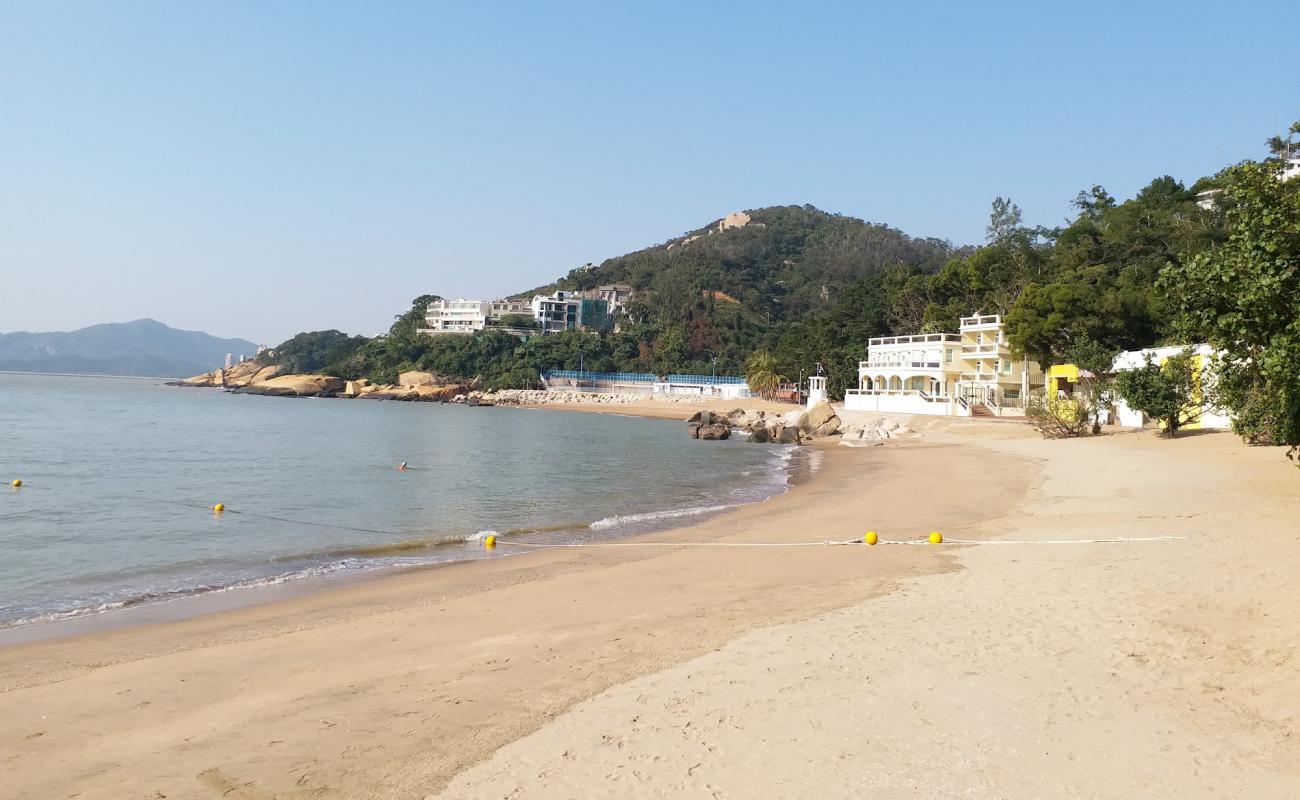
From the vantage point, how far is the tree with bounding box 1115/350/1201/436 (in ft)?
94.3

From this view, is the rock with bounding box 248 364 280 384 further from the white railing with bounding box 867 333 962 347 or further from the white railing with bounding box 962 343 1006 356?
the white railing with bounding box 962 343 1006 356

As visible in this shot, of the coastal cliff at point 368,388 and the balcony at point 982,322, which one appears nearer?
the balcony at point 982,322

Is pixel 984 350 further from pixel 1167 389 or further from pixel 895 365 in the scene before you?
pixel 1167 389

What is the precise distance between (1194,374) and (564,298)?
441 ft

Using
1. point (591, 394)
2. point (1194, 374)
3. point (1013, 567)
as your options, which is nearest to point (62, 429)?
point (1013, 567)

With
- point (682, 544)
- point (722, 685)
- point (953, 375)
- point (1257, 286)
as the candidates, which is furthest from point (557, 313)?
point (722, 685)

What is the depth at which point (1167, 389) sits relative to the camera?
28.8 metres

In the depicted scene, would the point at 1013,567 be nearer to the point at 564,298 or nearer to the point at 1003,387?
the point at 1003,387

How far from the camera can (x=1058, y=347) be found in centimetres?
4809

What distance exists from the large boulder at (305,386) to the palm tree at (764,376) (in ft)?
238

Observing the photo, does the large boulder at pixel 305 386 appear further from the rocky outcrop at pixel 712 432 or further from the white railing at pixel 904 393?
the white railing at pixel 904 393

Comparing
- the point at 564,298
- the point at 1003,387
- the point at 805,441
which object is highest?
the point at 564,298

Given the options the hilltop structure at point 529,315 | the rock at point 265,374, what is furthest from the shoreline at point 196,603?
the rock at point 265,374

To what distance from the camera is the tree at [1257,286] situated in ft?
33.5
